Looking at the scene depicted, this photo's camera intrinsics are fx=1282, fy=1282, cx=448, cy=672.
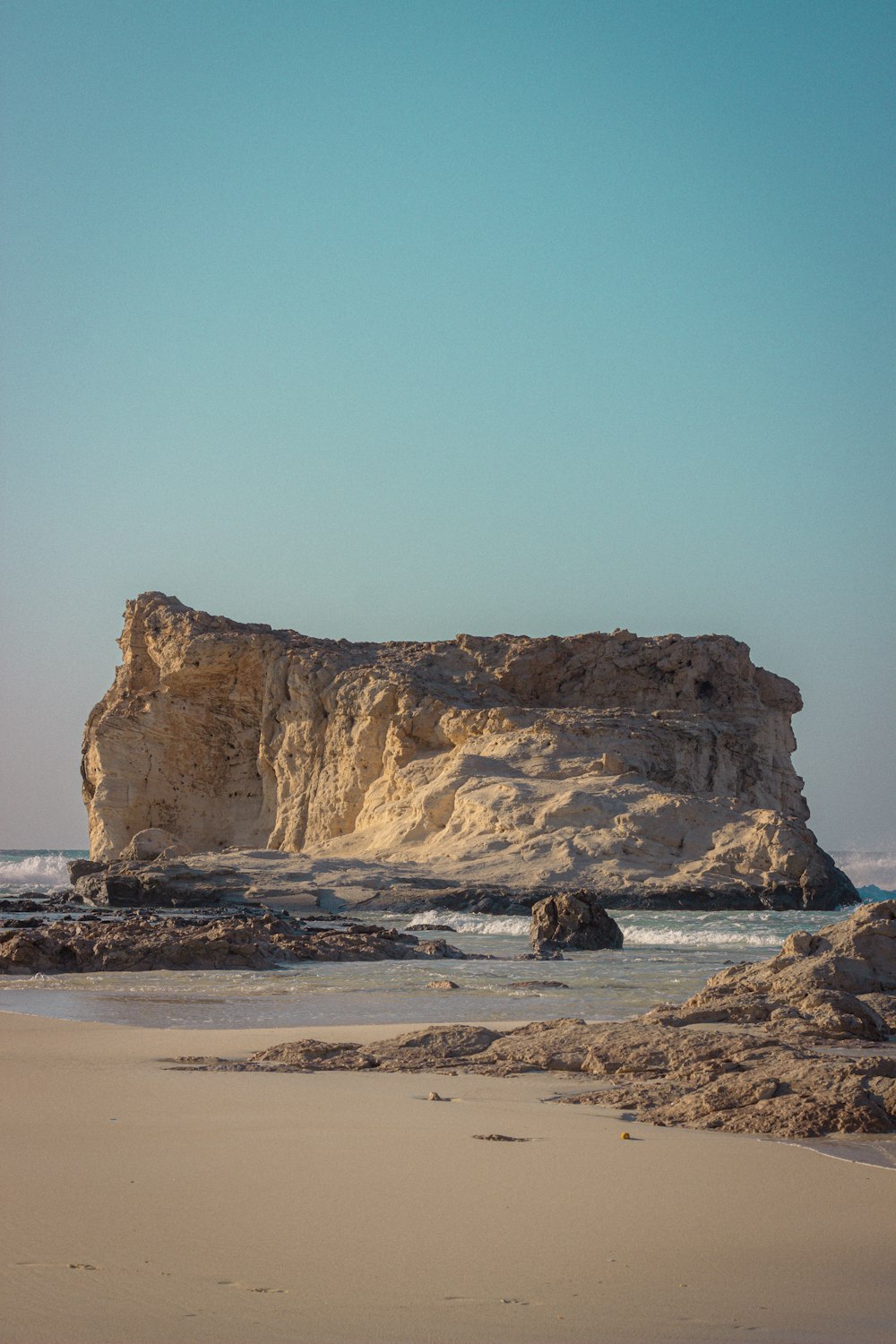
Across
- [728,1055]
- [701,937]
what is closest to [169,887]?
[701,937]

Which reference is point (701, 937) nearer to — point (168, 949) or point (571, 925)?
point (571, 925)

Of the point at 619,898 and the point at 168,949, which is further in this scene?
the point at 619,898

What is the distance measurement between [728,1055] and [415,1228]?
3496 mm

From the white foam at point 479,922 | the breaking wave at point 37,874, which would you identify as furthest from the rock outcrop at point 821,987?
the breaking wave at point 37,874

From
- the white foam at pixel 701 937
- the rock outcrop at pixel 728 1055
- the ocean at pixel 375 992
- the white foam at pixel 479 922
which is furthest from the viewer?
the white foam at pixel 479 922

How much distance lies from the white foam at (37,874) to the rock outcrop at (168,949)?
174ft

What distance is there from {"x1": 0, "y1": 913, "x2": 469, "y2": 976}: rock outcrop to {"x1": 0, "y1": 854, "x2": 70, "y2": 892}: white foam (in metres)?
53.1

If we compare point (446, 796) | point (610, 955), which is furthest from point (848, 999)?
point (446, 796)

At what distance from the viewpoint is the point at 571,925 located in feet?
69.3

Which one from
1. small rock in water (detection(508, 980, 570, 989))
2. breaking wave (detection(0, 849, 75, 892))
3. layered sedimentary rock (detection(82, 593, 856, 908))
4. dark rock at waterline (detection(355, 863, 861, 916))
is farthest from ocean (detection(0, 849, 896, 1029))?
breaking wave (detection(0, 849, 75, 892))

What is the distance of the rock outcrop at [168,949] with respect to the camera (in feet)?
48.4

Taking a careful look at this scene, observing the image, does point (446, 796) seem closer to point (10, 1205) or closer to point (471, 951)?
point (471, 951)

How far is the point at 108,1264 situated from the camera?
136 inches

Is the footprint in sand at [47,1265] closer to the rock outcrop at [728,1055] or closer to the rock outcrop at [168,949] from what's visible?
the rock outcrop at [728,1055]
